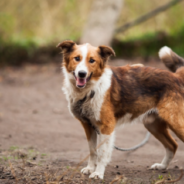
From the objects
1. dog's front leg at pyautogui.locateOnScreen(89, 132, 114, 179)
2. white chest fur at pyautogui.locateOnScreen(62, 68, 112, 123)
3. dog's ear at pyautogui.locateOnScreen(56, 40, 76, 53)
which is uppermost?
dog's ear at pyautogui.locateOnScreen(56, 40, 76, 53)

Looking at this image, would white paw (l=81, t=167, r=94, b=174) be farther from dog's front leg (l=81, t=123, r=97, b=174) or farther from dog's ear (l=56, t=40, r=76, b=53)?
dog's ear (l=56, t=40, r=76, b=53)

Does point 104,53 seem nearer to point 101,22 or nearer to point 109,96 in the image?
point 109,96

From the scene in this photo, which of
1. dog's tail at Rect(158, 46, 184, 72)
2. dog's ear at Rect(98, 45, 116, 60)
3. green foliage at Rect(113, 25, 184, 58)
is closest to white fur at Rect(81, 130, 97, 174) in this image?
dog's ear at Rect(98, 45, 116, 60)

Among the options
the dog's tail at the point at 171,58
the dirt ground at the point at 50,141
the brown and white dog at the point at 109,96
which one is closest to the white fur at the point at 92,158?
the brown and white dog at the point at 109,96

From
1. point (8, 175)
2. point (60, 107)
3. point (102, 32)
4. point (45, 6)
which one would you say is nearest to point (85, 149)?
point (8, 175)

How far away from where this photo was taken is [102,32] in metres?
12.5

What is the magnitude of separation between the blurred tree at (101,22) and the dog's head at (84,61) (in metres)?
7.61

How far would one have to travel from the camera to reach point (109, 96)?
474 cm

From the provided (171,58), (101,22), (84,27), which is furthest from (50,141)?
(84,27)

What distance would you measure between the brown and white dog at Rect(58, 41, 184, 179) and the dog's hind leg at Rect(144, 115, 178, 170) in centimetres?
2

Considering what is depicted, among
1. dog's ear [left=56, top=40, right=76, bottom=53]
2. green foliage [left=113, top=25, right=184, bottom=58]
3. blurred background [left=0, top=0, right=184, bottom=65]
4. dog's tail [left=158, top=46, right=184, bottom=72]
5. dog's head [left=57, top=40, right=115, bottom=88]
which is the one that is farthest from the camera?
green foliage [left=113, top=25, right=184, bottom=58]

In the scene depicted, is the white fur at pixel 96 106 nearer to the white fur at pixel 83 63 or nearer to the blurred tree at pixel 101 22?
the white fur at pixel 83 63

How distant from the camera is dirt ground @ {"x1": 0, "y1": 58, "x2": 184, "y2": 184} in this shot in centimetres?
453

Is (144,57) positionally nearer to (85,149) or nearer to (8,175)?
(85,149)
